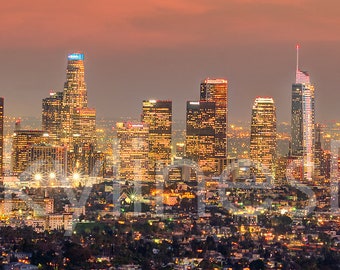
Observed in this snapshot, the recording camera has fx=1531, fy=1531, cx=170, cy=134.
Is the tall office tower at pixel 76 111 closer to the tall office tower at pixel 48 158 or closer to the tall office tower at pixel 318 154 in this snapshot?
the tall office tower at pixel 48 158

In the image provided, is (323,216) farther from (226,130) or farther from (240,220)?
(226,130)

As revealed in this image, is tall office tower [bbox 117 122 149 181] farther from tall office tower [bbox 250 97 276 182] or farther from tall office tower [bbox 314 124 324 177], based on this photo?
tall office tower [bbox 314 124 324 177]

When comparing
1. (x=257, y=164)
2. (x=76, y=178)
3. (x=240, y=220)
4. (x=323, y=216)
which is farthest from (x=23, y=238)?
(x=257, y=164)

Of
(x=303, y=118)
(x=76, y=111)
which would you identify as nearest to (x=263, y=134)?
(x=303, y=118)

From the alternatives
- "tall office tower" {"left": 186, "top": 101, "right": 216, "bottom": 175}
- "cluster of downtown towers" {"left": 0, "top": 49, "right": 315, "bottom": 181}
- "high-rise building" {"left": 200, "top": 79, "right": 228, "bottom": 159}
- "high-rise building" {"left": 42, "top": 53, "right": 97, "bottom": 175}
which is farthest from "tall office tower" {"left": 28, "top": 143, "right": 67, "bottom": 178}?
"high-rise building" {"left": 200, "top": 79, "right": 228, "bottom": 159}

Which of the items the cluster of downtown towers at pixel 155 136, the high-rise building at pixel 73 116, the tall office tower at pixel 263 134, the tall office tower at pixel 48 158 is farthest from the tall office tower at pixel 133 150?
the tall office tower at pixel 263 134
